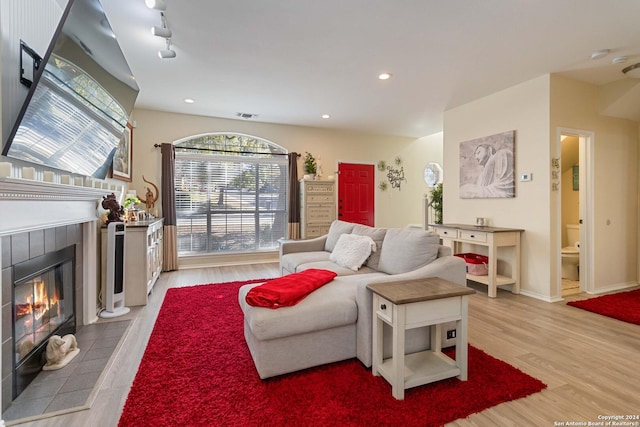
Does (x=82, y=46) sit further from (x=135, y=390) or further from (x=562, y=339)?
(x=562, y=339)

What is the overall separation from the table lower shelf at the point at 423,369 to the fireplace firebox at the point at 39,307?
2211 mm

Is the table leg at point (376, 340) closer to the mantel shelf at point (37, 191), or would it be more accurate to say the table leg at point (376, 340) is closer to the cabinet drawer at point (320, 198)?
the mantel shelf at point (37, 191)

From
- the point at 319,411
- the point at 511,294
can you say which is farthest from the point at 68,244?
the point at 511,294

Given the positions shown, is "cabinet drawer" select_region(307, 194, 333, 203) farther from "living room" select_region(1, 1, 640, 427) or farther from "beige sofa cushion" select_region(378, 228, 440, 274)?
"beige sofa cushion" select_region(378, 228, 440, 274)

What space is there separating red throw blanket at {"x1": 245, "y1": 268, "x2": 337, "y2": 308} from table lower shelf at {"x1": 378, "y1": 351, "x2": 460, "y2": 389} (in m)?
0.69

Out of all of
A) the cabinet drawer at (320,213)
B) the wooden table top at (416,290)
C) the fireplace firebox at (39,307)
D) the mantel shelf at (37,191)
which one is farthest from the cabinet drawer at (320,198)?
the wooden table top at (416,290)

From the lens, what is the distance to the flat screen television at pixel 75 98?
1.64 m

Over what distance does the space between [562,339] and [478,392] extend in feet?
4.32

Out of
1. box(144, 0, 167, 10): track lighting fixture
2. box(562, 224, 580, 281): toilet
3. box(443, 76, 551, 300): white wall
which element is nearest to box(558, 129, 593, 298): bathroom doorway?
box(562, 224, 580, 281): toilet

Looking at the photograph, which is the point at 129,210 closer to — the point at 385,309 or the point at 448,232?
the point at 385,309

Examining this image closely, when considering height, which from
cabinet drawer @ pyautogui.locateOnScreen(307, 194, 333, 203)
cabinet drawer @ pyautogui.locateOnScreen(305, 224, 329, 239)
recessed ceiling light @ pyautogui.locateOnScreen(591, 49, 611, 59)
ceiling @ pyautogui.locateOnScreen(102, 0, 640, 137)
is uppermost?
ceiling @ pyautogui.locateOnScreen(102, 0, 640, 137)

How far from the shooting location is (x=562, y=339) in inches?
98.7

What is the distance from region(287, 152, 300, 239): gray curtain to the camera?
5.79m

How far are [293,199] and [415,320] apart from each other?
4.29 m
